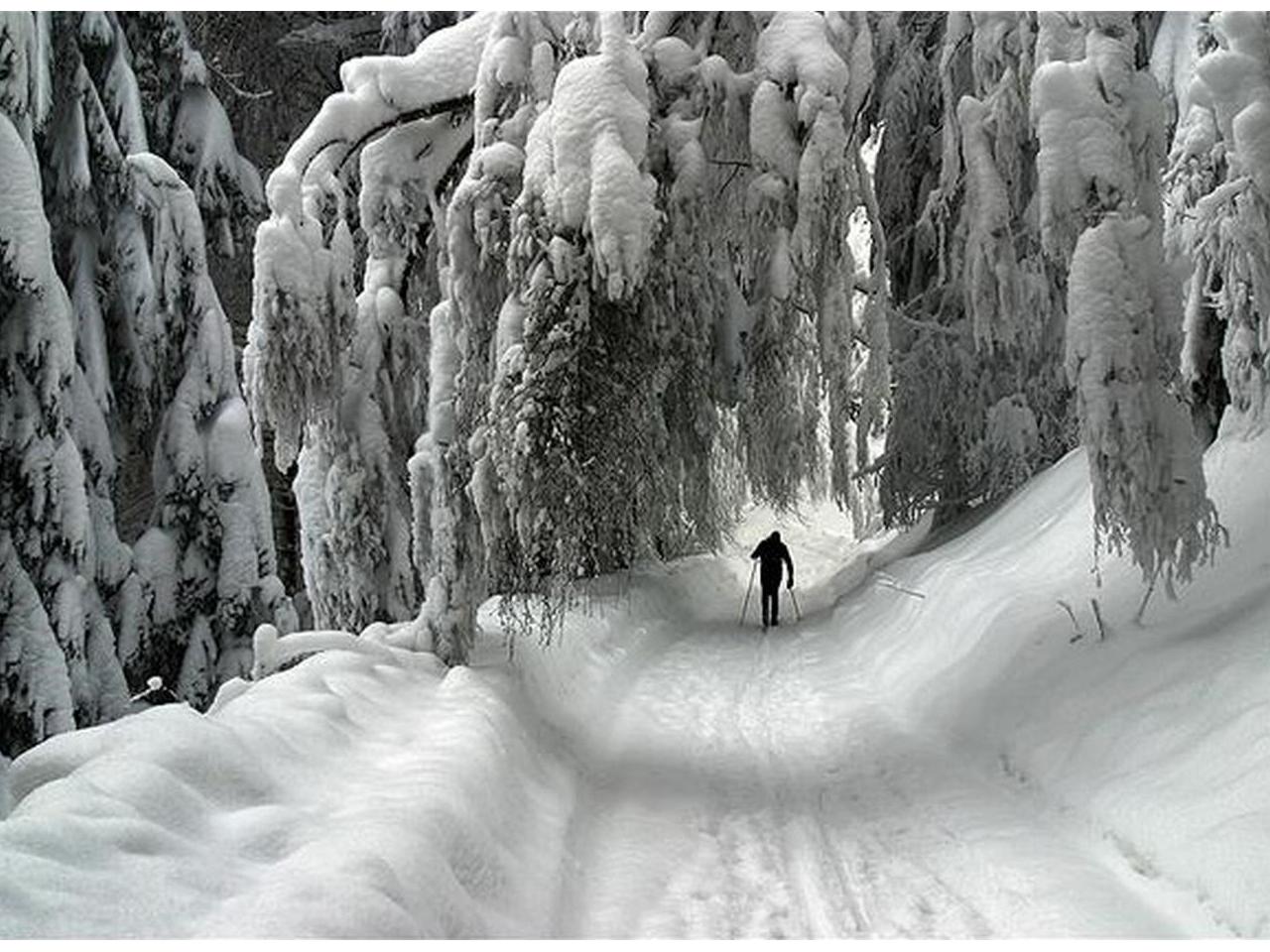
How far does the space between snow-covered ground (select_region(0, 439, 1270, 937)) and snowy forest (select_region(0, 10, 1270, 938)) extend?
40 mm

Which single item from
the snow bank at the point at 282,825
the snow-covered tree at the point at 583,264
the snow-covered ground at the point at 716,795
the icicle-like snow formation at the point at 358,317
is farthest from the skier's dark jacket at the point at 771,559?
the snow bank at the point at 282,825

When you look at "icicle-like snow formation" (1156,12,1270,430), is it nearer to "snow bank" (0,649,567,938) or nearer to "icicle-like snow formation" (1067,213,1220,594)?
"icicle-like snow formation" (1067,213,1220,594)

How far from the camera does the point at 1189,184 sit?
6285 mm

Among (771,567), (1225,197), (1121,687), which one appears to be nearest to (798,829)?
(1121,687)

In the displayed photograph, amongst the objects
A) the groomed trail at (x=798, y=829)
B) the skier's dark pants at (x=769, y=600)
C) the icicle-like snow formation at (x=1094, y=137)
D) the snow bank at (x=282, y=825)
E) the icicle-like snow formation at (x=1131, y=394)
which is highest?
the icicle-like snow formation at (x=1094, y=137)

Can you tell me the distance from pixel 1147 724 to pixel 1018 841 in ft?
2.75

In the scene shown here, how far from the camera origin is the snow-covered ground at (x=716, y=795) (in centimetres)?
333

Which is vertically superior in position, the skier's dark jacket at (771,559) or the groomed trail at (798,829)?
the groomed trail at (798,829)

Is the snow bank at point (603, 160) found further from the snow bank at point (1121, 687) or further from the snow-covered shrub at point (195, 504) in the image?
the snow-covered shrub at point (195, 504)

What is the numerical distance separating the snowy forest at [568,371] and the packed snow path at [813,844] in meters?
0.06

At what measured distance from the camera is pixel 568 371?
571cm

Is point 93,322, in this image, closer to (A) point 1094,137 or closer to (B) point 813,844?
(B) point 813,844

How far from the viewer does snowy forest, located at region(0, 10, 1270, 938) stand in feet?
16.9

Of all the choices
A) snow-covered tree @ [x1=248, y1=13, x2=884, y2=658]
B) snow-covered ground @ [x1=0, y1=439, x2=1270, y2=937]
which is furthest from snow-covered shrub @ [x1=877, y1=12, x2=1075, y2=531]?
snow-covered ground @ [x1=0, y1=439, x2=1270, y2=937]
